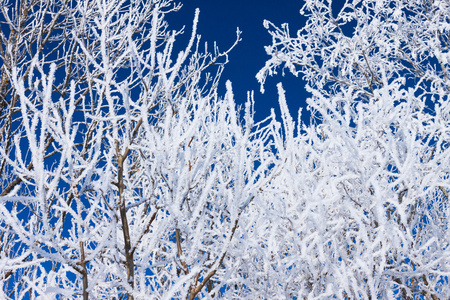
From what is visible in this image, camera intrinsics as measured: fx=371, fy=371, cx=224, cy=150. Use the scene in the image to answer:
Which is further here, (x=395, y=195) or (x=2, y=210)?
(x=395, y=195)

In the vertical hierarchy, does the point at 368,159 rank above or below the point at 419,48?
below

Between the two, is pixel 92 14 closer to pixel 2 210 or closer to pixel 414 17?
pixel 2 210

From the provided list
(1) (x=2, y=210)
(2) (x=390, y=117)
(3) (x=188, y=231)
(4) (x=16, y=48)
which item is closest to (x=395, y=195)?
(2) (x=390, y=117)

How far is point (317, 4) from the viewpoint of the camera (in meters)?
5.85

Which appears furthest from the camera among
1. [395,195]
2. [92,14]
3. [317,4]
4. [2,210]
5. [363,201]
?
[317,4]

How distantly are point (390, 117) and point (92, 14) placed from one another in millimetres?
4458

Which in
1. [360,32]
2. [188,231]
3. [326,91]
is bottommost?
[188,231]

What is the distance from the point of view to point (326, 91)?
6.03 meters

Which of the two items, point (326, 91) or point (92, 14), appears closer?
point (92, 14)

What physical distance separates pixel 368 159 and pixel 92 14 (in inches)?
180

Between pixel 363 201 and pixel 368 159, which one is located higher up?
pixel 368 159

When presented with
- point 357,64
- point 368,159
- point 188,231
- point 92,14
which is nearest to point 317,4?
point 357,64

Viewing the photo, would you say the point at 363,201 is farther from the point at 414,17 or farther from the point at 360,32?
the point at 414,17

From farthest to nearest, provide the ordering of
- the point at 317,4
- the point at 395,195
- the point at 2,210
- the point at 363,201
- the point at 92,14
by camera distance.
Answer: the point at 317,4 → the point at 92,14 → the point at 363,201 → the point at 395,195 → the point at 2,210
